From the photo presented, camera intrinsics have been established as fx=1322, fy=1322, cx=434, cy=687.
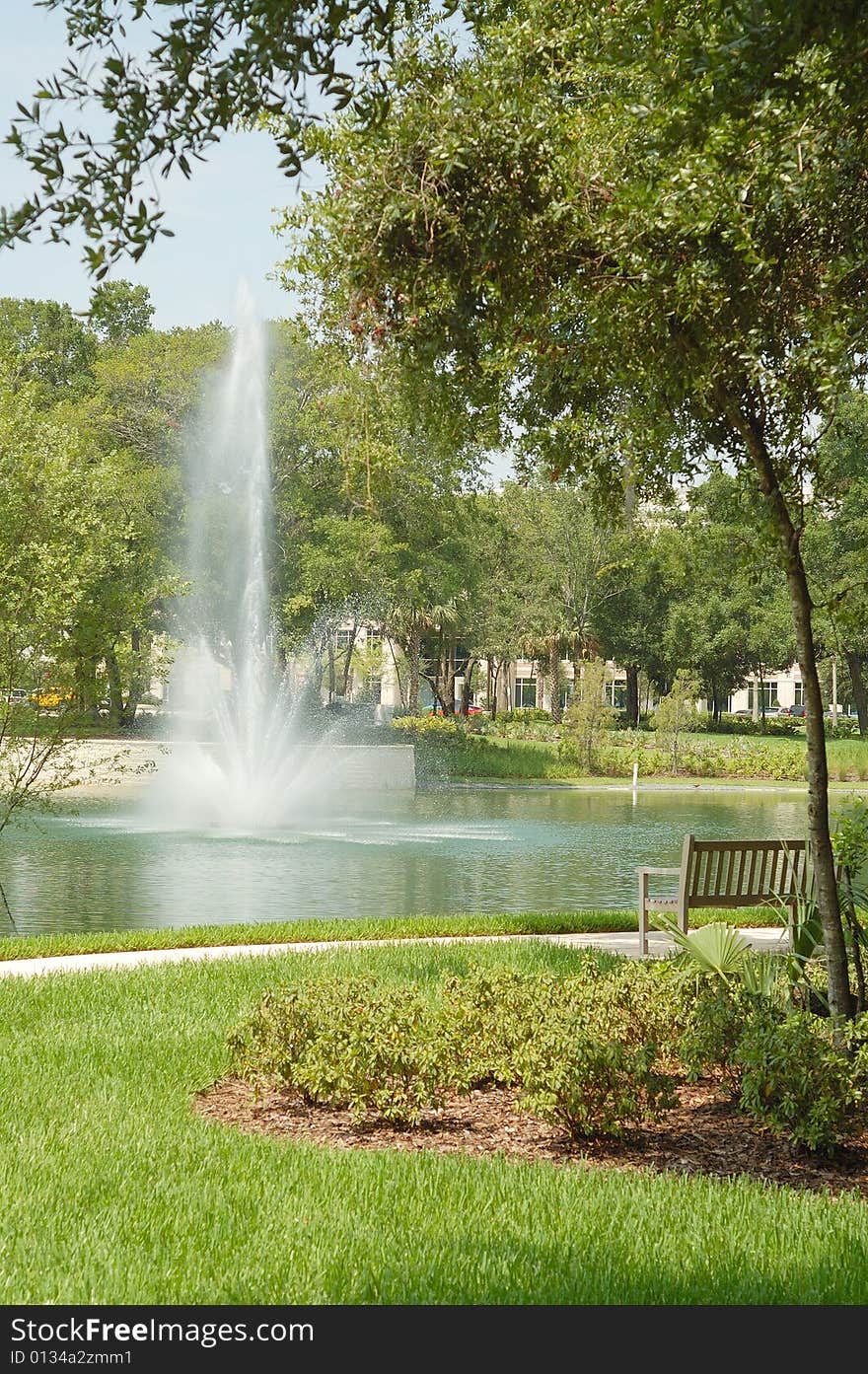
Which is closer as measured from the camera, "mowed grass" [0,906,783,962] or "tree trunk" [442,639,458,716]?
"mowed grass" [0,906,783,962]

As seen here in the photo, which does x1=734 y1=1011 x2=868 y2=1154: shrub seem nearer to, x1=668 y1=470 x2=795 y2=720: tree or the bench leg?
the bench leg

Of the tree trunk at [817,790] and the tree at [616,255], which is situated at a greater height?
the tree at [616,255]

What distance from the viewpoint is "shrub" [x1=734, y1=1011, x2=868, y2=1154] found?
17.0 feet

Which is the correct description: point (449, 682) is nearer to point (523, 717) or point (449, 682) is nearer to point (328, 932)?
point (523, 717)

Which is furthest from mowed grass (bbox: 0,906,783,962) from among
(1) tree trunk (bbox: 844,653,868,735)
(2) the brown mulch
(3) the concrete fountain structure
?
(1) tree trunk (bbox: 844,653,868,735)

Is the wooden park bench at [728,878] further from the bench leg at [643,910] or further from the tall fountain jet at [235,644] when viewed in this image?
the tall fountain jet at [235,644]

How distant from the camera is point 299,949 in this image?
9914 millimetres

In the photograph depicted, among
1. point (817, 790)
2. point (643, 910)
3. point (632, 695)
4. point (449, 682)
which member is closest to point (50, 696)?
point (643, 910)

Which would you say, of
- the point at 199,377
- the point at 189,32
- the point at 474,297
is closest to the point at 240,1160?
the point at 189,32

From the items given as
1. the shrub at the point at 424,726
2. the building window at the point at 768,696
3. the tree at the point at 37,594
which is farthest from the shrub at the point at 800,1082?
the building window at the point at 768,696

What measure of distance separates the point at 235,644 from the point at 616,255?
108 ft

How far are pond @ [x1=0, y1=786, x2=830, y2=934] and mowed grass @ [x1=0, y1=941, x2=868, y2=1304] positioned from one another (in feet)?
26.1

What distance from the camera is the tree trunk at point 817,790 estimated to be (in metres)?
5.61

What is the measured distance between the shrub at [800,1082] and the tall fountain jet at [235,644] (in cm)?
1784
